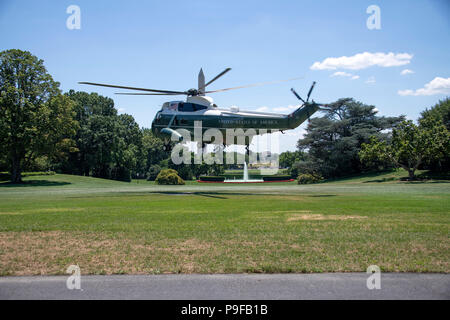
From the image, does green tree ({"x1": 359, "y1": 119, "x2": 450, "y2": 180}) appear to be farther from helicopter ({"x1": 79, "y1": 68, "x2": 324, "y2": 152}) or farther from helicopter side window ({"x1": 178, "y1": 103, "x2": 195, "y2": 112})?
helicopter side window ({"x1": 178, "y1": 103, "x2": 195, "y2": 112})

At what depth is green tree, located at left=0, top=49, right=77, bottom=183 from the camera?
5041 cm

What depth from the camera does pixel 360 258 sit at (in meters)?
7.79

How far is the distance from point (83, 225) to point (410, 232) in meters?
11.2

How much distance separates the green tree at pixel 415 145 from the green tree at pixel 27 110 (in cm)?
5154

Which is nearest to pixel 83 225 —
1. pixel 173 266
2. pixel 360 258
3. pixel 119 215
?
pixel 119 215

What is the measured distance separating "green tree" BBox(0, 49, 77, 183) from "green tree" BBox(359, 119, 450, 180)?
2029 inches

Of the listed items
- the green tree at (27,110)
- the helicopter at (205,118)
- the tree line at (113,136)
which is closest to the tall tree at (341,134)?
the tree line at (113,136)

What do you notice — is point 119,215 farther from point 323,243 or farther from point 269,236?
point 323,243

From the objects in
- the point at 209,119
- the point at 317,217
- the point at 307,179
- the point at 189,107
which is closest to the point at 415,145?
the point at 307,179

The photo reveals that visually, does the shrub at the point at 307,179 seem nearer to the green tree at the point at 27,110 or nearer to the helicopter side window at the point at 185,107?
the helicopter side window at the point at 185,107

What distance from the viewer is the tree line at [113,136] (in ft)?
166

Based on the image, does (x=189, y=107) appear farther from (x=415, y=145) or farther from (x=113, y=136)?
(x=113, y=136)

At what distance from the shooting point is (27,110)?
51.8 metres

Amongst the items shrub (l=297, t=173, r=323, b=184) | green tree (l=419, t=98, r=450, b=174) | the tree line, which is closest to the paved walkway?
the tree line
